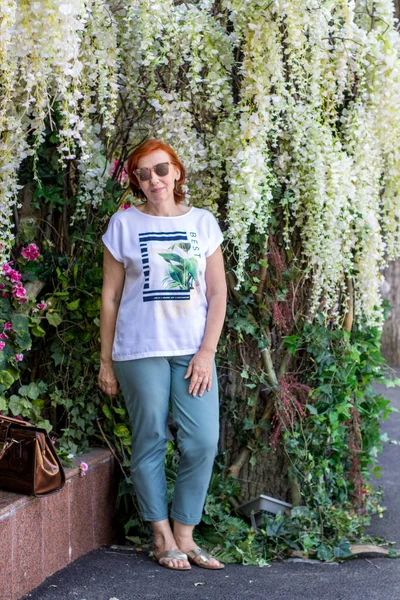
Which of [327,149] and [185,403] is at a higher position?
[327,149]

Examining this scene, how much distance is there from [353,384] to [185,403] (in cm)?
114

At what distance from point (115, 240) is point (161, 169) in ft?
0.97

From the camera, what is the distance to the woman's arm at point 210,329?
9.55ft

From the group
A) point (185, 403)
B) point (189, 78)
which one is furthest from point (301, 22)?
point (185, 403)

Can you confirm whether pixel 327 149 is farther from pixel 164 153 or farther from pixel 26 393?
pixel 26 393

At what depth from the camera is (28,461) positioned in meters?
2.69

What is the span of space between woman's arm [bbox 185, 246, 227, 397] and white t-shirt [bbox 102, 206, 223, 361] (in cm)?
3

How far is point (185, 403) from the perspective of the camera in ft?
9.68

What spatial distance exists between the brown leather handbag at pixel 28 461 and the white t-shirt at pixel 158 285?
0.42 m

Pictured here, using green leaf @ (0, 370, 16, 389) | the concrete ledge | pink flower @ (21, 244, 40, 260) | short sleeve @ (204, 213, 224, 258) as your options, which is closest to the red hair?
short sleeve @ (204, 213, 224, 258)

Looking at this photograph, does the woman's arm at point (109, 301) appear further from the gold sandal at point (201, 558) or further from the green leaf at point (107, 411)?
the gold sandal at point (201, 558)

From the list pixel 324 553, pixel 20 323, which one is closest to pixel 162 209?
pixel 20 323

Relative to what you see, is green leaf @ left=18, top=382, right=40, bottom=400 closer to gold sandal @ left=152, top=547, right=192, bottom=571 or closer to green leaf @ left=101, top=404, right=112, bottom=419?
green leaf @ left=101, top=404, right=112, bottom=419

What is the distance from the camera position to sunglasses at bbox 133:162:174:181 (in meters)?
2.95
